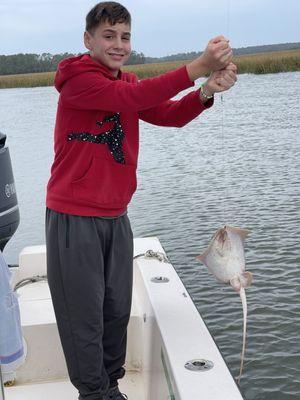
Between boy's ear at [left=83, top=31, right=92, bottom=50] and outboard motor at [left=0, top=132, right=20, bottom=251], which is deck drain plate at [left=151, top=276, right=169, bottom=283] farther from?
boy's ear at [left=83, top=31, right=92, bottom=50]

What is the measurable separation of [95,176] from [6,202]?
4.20 feet

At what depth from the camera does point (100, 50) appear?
7.92 ft

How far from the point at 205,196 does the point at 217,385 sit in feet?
26.5

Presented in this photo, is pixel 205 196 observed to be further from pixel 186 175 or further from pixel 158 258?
pixel 158 258

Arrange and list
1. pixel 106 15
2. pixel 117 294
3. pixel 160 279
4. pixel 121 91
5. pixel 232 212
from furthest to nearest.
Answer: pixel 232 212 → pixel 160 279 → pixel 117 294 → pixel 106 15 → pixel 121 91

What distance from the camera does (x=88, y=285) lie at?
247 cm

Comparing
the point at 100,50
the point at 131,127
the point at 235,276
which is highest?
the point at 100,50

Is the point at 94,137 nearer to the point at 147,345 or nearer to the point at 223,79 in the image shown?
the point at 223,79

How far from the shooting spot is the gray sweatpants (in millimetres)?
2441

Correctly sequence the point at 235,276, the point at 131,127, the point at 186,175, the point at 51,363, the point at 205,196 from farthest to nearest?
the point at 186,175 → the point at 205,196 → the point at 51,363 → the point at 131,127 → the point at 235,276

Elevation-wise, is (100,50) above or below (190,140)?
above

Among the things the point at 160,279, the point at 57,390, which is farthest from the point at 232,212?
the point at 57,390

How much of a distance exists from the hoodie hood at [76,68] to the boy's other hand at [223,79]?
1.27 feet

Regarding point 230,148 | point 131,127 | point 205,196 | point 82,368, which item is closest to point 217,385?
point 82,368
